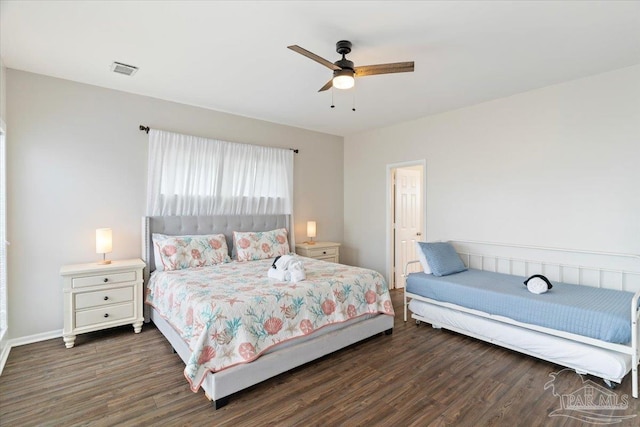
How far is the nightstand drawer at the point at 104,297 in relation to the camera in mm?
3158

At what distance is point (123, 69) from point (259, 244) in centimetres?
249

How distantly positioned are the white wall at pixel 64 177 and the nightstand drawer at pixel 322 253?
242cm

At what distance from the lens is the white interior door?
545 centimetres

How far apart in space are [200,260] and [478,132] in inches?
155

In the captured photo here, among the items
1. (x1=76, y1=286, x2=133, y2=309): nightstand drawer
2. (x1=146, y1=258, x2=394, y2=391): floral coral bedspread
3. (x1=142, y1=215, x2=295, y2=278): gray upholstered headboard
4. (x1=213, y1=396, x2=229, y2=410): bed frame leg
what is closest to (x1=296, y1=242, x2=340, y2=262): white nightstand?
(x1=142, y1=215, x2=295, y2=278): gray upholstered headboard

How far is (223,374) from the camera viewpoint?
2221mm

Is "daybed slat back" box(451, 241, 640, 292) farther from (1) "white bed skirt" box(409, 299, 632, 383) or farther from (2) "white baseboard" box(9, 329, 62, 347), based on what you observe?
(2) "white baseboard" box(9, 329, 62, 347)

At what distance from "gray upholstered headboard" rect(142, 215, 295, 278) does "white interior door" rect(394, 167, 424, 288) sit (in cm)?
188

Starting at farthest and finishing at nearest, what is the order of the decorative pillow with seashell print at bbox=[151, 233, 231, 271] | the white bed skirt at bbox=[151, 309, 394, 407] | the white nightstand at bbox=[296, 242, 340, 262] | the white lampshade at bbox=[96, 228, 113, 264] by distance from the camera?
1. the white nightstand at bbox=[296, 242, 340, 262]
2. the decorative pillow with seashell print at bbox=[151, 233, 231, 271]
3. the white lampshade at bbox=[96, 228, 113, 264]
4. the white bed skirt at bbox=[151, 309, 394, 407]

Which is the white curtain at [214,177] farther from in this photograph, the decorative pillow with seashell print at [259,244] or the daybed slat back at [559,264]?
the daybed slat back at [559,264]

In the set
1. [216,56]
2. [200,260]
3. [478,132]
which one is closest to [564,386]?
[478,132]

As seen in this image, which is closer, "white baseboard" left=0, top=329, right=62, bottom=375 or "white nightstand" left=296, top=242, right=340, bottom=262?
"white baseboard" left=0, top=329, right=62, bottom=375

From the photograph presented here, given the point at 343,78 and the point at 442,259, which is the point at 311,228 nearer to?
the point at 442,259

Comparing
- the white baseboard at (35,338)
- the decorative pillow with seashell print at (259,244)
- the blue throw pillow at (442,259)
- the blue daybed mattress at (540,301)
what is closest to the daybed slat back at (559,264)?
the blue daybed mattress at (540,301)
